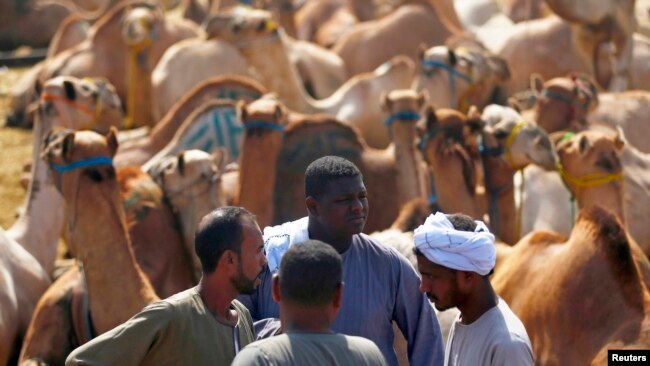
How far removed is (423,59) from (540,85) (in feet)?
3.67

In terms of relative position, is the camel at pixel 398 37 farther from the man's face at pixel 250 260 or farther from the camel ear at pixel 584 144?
the man's face at pixel 250 260

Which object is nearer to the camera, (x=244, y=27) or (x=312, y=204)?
(x=312, y=204)

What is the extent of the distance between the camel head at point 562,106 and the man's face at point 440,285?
541cm

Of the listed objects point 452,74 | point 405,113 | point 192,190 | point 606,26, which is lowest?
point 606,26

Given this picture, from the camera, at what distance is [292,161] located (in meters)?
8.81

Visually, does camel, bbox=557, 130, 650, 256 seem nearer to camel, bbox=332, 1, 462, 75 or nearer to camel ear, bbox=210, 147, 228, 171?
camel ear, bbox=210, 147, 228, 171

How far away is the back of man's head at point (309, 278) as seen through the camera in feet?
12.1

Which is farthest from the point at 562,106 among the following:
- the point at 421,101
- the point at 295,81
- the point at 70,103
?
the point at 70,103

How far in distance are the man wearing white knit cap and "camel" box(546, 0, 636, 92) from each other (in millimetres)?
8113

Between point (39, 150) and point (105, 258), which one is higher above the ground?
point (105, 258)

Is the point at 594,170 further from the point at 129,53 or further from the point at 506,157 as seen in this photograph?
the point at 129,53

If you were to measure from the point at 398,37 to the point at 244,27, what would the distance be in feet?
9.29

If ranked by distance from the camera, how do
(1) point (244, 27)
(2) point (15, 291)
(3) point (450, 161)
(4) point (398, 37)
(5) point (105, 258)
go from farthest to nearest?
1. (4) point (398, 37)
2. (1) point (244, 27)
3. (3) point (450, 161)
4. (2) point (15, 291)
5. (5) point (105, 258)

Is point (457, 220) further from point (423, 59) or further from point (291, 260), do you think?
point (423, 59)
